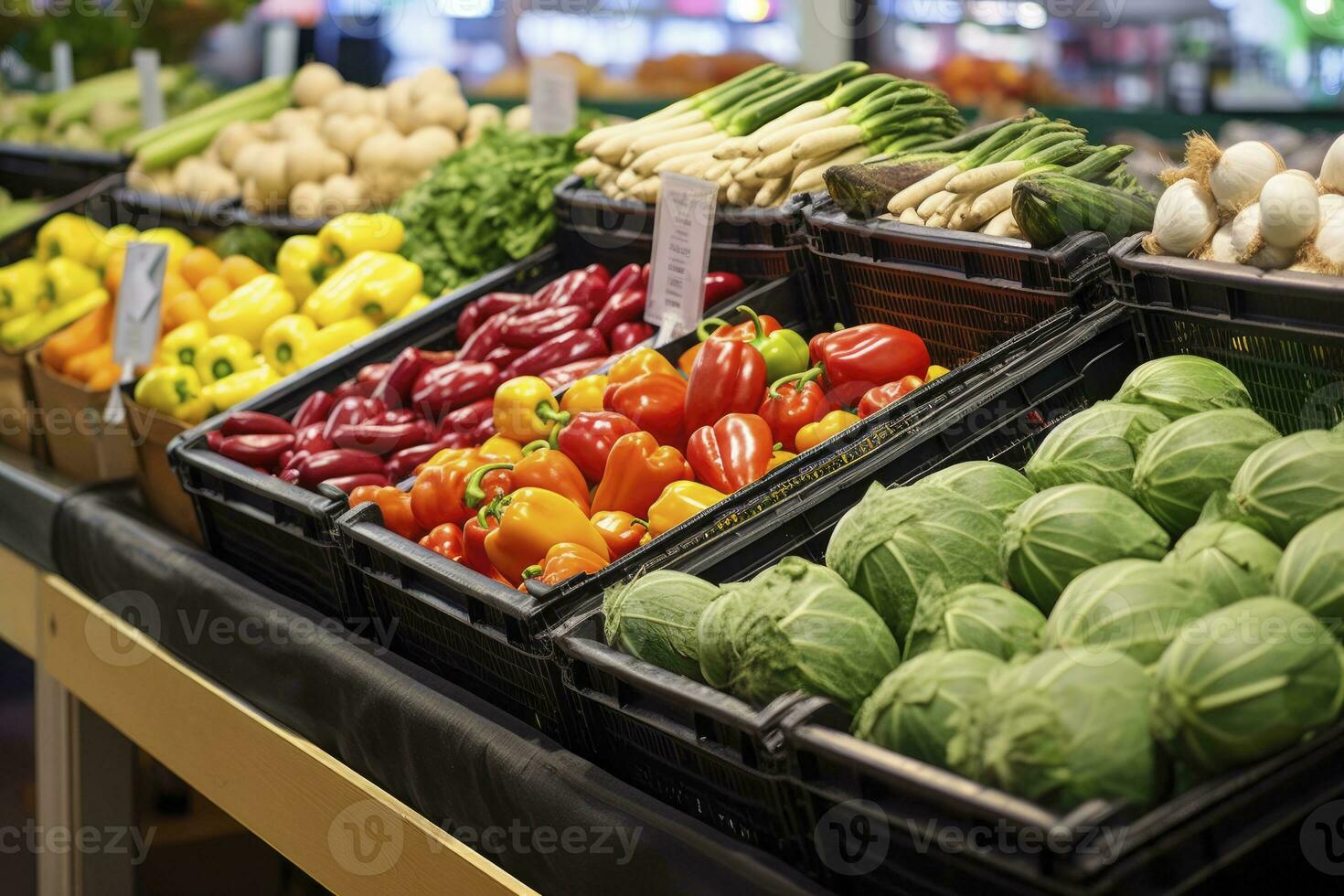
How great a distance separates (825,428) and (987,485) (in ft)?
2.04

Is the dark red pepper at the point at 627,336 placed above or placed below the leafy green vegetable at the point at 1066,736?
below

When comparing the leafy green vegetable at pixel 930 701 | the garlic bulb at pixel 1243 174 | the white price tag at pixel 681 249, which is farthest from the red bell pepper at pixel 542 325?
the leafy green vegetable at pixel 930 701

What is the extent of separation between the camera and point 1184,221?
1.86m

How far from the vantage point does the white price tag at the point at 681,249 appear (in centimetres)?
267

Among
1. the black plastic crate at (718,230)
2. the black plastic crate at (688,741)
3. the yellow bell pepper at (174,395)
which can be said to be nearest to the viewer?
the black plastic crate at (688,741)

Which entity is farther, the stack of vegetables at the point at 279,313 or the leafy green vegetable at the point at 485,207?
the leafy green vegetable at the point at 485,207

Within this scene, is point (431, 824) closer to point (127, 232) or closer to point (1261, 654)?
point (1261, 654)

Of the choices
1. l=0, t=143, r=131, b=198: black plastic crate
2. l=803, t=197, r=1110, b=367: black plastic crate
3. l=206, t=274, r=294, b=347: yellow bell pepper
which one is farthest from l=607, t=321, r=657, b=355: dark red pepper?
l=0, t=143, r=131, b=198: black plastic crate

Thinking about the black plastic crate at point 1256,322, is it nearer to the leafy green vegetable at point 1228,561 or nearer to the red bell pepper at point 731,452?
the leafy green vegetable at point 1228,561

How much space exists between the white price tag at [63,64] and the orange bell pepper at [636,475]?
5138 millimetres

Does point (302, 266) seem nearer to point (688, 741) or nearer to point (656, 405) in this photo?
point (656, 405)

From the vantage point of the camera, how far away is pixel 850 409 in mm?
2307

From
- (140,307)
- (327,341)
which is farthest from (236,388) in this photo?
(140,307)

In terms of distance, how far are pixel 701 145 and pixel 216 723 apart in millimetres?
1604
